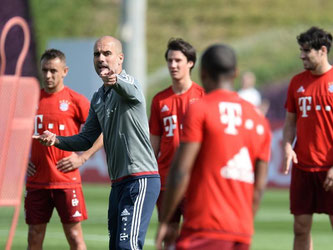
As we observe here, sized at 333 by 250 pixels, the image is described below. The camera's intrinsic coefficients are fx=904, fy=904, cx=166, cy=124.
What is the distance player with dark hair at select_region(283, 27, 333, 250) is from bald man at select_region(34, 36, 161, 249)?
2.04 m

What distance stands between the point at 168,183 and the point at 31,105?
2.72m

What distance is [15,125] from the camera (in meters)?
8.20

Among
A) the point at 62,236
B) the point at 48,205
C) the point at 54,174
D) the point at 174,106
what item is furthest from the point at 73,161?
the point at 62,236

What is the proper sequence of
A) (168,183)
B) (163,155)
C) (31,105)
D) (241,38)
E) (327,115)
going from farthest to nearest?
(241,38)
(163,155)
(327,115)
(31,105)
(168,183)

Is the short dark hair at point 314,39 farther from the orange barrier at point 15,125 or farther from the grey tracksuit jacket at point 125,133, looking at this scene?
the orange barrier at point 15,125

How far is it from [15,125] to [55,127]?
200cm

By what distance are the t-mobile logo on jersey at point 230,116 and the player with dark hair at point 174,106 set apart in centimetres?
431

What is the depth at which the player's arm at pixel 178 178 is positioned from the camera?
5824 mm

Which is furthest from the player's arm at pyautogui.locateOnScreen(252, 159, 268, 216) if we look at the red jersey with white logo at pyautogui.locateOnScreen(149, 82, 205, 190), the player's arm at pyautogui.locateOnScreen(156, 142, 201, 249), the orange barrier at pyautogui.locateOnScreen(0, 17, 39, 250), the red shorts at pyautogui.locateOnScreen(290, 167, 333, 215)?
the red jersey with white logo at pyautogui.locateOnScreen(149, 82, 205, 190)

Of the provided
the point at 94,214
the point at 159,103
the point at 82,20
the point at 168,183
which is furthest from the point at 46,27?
the point at 168,183

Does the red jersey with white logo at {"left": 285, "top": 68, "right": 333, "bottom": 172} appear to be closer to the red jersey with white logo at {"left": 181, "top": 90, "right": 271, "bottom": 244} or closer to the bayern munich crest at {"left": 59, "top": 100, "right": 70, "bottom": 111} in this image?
the bayern munich crest at {"left": 59, "top": 100, "right": 70, "bottom": 111}

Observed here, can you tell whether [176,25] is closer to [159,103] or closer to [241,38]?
[241,38]

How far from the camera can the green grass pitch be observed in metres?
13.1

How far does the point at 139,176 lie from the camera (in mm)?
8328
